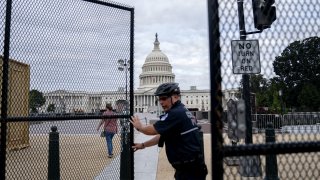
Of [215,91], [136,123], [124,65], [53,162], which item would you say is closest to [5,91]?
[136,123]

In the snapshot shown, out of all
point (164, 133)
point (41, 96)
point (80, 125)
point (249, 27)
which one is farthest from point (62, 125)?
point (249, 27)

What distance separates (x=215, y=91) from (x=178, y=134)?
1.78 metres

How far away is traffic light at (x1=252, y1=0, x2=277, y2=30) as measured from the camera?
2.70m

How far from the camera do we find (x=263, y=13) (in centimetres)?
297

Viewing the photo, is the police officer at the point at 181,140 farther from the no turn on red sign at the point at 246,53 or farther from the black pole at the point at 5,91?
the black pole at the point at 5,91

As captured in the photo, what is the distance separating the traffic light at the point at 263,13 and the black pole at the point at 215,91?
0.79 meters

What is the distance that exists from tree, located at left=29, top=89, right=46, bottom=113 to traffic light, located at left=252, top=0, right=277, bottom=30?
2.54 m

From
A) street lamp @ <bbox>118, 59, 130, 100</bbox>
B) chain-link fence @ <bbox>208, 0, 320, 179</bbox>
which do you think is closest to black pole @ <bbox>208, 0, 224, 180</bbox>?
chain-link fence @ <bbox>208, 0, 320, 179</bbox>

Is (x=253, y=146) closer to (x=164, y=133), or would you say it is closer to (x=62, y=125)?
(x=164, y=133)

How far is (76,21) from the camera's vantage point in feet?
14.0

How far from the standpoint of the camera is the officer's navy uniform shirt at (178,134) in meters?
3.57

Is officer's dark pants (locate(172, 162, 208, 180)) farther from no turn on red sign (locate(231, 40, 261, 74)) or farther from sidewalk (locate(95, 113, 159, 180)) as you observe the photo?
sidewalk (locate(95, 113, 159, 180))

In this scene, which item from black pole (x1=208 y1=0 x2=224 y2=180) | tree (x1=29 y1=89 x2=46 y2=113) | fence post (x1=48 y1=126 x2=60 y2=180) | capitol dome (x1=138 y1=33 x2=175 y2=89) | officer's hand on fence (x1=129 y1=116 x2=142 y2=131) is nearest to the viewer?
black pole (x1=208 y1=0 x2=224 y2=180)

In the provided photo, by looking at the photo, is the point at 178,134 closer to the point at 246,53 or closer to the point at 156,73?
the point at 246,53
